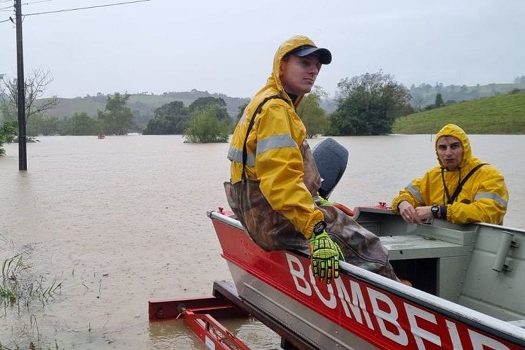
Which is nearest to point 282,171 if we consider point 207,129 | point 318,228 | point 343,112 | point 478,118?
point 318,228

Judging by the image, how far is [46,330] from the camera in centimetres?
492

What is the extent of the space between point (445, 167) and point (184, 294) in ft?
9.32

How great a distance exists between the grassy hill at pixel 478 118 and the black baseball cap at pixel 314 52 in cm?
4939

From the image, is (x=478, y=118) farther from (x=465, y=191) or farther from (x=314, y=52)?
(x=314, y=52)

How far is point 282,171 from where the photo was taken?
2916mm

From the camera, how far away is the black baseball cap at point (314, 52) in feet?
10.2

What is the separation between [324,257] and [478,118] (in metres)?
56.0

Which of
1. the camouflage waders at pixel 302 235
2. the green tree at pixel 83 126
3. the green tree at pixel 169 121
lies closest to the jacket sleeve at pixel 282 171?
the camouflage waders at pixel 302 235

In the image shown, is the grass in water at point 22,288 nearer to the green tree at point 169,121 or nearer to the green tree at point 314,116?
the green tree at point 314,116

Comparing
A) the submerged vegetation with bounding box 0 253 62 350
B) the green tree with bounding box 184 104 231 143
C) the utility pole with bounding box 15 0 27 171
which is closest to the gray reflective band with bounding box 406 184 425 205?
the submerged vegetation with bounding box 0 253 62 350

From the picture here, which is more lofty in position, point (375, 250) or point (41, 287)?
point (375, 250)

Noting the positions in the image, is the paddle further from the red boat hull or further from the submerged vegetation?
the submerged vegetation

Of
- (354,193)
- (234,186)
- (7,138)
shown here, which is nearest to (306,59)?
(234,186)

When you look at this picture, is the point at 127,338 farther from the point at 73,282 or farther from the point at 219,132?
the point at 219,132
